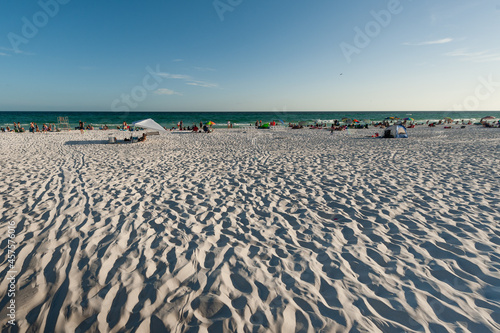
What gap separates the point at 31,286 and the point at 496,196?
8.82 meters

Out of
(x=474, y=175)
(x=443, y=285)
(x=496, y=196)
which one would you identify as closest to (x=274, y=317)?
(x=443, y=285)

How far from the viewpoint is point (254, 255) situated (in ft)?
10.7

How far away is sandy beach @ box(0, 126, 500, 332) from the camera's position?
90.6 inches

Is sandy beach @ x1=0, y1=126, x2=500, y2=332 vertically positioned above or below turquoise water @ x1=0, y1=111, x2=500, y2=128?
below

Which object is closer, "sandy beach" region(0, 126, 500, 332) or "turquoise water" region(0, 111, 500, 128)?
"sandy beach" region(0, 126, 500, 332)

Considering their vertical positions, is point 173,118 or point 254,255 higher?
point 173,118

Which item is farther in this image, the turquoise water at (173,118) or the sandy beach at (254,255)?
the turquoise water at (173,118)

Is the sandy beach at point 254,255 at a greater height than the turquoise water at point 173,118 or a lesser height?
lesser

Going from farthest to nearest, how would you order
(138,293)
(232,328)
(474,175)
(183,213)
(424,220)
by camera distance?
(474,175)
(183,213)
(424,220)
(138,293)
(232,328)

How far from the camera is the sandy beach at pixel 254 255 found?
2.30 m

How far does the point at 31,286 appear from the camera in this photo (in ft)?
8.89

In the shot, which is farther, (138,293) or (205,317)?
(138,293)

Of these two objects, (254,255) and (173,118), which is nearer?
(254,255)

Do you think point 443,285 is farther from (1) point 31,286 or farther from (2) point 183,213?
(1) point 31,286
